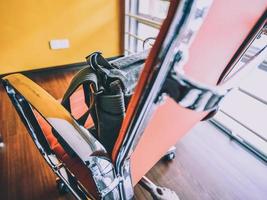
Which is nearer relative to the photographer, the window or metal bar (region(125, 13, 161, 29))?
metal bar (region(125, 13, 161, 29))

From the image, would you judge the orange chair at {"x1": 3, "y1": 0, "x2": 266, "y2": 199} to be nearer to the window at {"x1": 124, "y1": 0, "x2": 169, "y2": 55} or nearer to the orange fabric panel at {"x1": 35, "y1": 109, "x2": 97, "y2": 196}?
the orange fabric panel at {"x1": 35, "y1": 109, "x2": 97, "y2": 196}

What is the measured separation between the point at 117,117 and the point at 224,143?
3.69 ft

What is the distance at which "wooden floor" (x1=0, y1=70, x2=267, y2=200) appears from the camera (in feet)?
3.51

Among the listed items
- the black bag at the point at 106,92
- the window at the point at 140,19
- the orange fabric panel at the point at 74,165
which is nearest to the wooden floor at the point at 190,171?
the orange fabric panel at the point at 74,165

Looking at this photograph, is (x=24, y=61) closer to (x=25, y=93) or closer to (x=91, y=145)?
(x=25, y=93)

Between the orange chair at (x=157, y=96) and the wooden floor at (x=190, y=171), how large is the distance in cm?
58

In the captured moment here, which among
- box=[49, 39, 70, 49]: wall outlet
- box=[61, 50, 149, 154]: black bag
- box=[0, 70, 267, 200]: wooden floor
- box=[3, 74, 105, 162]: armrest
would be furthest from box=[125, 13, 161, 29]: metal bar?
box=[3, 74, 105, 162]: armrest

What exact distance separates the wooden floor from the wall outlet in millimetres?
1102

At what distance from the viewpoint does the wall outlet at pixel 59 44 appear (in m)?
2.20

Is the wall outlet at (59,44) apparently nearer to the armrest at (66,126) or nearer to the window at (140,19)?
the window at (140,19)

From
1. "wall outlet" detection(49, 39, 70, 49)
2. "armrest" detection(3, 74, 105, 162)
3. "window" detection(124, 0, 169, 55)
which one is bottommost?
"wall outlet" detection(49, 39, 70, 49)

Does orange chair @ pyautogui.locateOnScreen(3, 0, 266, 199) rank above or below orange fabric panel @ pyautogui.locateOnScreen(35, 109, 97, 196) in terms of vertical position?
above

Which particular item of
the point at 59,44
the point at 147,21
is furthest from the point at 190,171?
the point at 59,44

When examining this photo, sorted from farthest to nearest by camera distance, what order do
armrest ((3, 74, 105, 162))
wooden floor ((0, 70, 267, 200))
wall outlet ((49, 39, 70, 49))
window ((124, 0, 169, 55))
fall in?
wall outlet ((49, 39, 70, 49))
window ((124, 0, 169, 55))
wooden floor ((0, 70, 267, 200))
armrest ((3, 74, 105, 162))
